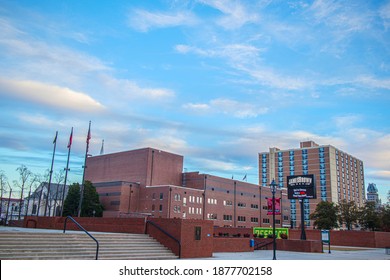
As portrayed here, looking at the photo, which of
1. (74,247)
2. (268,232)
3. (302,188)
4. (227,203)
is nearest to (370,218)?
(227,203)

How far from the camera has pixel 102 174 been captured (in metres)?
115

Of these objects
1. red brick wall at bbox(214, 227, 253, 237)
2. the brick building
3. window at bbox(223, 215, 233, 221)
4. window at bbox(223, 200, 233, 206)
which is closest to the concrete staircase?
red brick wall at bbox(214, 227, 253, 237)

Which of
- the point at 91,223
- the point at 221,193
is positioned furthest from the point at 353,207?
the point at 91,223

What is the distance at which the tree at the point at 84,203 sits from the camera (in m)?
91.2

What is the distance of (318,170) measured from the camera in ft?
498

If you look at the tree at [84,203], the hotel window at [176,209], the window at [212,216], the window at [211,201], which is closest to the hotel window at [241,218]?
the window at [212,216]

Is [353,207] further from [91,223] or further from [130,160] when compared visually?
[91,223]

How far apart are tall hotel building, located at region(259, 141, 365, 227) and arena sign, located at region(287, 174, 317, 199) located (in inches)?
3798

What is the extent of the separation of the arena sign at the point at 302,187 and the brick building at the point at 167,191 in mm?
47239

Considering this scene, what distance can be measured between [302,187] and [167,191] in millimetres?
49787

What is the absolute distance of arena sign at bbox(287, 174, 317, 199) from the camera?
46156 millimetres

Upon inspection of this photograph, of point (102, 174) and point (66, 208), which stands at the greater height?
point (102, 174)
